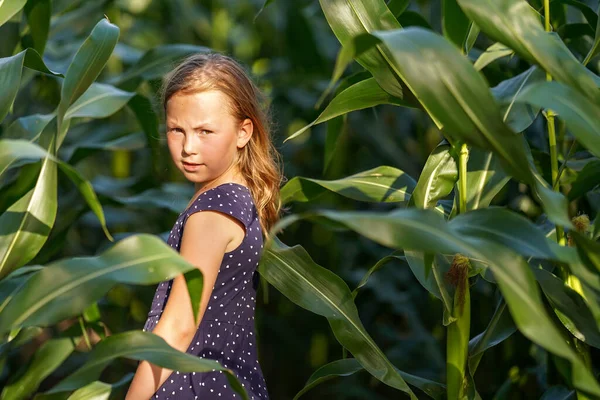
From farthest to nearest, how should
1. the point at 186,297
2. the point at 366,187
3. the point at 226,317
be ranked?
1. the point at 366,187
2. the point at 226,317
3. the point at 186,297

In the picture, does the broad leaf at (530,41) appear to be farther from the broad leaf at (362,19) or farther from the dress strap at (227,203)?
the dress strap at (227,203)

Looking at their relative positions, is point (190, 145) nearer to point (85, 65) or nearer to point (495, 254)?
point (85, 65)

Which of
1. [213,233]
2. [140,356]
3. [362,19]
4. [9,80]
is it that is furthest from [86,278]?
[362,19]

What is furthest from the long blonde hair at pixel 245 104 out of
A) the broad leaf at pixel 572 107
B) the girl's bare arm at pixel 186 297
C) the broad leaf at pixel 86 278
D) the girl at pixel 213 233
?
the broad leaf at pixel 572 107

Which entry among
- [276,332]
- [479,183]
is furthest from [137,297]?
[479,183]

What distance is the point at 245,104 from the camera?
3.53 ft

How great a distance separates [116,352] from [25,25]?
0.94 meters

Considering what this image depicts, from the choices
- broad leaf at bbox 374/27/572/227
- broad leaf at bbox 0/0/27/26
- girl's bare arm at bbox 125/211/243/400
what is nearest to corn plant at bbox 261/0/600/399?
broad leaf at bbox 374/27/572/227

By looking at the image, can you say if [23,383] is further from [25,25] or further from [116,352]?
[25,25]

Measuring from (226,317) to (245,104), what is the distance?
249mm

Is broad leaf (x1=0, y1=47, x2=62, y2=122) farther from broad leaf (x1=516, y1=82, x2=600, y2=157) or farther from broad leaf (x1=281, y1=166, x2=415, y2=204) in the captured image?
broad leaf (x1=516, y1=82, x2=600, y2=157)

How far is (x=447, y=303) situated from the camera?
3.34 ft

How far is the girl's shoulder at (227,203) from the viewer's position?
1010 millimetres

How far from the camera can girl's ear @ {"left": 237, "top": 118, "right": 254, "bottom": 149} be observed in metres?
1.08
